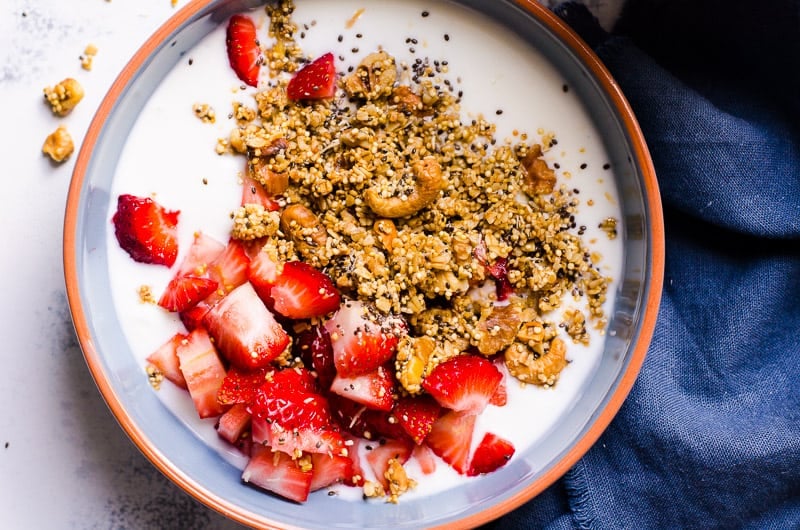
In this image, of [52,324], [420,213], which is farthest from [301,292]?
[52,324]

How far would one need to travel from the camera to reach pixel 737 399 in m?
1.40

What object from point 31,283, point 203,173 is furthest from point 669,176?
point 31,283

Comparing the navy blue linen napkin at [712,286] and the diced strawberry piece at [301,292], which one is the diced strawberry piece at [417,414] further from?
the navy blue linen napkin at [712,286]

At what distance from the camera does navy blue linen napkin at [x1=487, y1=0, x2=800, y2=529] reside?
1.35 meters

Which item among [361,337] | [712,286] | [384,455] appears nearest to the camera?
[361,337]

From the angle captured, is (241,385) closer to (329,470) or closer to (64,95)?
(329,470)

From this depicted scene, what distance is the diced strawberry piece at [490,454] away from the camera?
4.16 ft

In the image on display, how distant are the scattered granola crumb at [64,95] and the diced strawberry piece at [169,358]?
428 millimetres

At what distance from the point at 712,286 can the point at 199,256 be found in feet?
2.84

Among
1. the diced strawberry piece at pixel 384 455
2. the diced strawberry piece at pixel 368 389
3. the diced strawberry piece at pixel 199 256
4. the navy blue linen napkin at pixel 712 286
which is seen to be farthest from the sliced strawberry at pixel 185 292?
the navy blue linen napkin at pixel 712 286

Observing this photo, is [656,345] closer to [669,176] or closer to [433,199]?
[669,176]

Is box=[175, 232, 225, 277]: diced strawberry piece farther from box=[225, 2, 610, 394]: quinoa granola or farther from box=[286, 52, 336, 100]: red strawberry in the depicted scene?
box=[286, 52, 336, 100]: red strawberry

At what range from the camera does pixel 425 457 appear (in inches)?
50.3

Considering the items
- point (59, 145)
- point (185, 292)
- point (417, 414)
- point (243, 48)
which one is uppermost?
point (243, 48)
